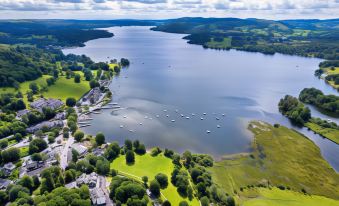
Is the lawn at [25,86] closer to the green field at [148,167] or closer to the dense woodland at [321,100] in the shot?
the green field at [148,167]

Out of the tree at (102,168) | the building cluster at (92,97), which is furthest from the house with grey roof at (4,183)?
the building cluster at (92,97)

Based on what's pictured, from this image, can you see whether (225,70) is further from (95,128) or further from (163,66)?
(95,128)

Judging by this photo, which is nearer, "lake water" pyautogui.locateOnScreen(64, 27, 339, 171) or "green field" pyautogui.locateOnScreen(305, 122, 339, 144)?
"lake water" pyautogui.locateOnScreen(64, 27, 339, 171)

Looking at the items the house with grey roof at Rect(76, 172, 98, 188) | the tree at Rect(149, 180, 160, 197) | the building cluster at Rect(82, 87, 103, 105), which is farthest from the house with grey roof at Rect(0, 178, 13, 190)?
the building cluster at Rect(82, 87, 103, 105)

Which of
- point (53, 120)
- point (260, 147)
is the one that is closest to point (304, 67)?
point (260, 147)

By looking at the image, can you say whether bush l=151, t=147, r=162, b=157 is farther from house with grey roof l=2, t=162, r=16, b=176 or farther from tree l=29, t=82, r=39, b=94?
tree l=29, t=82, r=39, b=94

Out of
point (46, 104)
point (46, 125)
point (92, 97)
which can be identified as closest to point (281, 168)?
point (46, 125)
